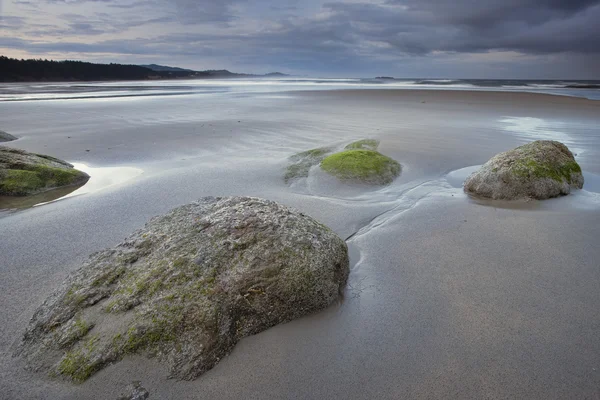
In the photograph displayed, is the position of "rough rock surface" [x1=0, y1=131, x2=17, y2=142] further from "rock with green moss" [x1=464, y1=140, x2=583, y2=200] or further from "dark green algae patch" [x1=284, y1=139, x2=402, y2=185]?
"rock with green moss" [x1=464, y1=140, x2=583, y2=200]

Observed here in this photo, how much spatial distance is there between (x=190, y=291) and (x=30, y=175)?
5.80 meters

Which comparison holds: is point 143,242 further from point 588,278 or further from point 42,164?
point 42,164

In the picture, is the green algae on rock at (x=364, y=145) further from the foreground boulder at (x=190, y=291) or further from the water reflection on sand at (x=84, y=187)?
the foreground boulder at (x=190, y=291)

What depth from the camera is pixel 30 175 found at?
22.1 feet

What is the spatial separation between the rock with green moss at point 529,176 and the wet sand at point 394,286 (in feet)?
0.97

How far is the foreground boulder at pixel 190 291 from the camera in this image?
102 inches

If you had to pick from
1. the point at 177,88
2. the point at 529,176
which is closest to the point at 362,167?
the point at 529,176

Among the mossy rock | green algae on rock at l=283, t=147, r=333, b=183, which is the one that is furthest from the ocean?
the mossy rock

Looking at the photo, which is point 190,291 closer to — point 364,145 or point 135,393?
point 135,393

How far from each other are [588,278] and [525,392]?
1.83 m

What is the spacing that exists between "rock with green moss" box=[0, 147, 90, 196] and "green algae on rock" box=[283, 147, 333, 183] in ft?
13.4

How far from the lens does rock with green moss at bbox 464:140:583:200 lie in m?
5.66

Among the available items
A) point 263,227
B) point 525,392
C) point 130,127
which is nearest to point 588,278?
point 525,392

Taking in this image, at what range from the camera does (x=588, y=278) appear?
3564mm
